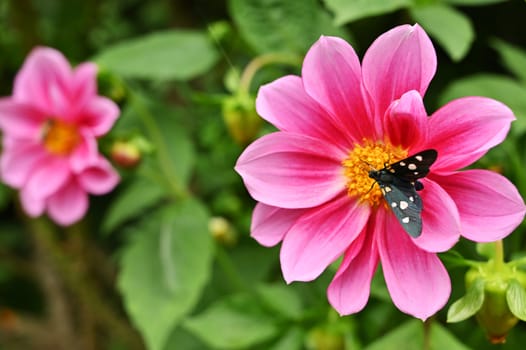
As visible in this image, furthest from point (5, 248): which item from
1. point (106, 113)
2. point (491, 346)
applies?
point (491, 346)

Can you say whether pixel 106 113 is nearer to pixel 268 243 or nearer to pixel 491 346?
pixel 268 243

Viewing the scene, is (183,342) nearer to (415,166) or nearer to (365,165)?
(365,165)

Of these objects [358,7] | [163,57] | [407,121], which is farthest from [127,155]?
[407,121]

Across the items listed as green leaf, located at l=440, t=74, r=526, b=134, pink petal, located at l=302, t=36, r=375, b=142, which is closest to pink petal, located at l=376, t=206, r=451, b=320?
pink petal, located at l=302, t=36, r=375, b=142

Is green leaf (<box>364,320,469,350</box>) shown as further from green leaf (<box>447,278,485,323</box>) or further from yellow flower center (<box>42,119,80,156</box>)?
yellow flower center (<box>42,119,80,156</box>)

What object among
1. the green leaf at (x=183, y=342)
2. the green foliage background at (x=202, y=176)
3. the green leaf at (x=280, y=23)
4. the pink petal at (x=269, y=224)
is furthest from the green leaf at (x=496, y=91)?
the green leaf at (x=183, y=342)
